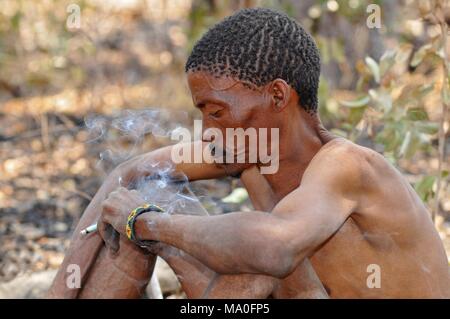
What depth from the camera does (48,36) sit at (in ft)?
23.5

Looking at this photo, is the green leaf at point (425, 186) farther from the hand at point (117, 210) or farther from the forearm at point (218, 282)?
the hand at point (117, 210)

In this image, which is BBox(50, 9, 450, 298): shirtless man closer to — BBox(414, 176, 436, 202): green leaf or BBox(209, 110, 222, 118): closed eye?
BBox(209, 110, 222, 118): closed eye

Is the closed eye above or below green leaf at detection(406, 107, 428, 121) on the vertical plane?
above

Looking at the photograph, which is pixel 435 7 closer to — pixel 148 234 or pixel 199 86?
pixel 199 86

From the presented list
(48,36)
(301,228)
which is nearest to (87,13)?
(48,36)

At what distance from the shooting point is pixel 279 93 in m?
2.63

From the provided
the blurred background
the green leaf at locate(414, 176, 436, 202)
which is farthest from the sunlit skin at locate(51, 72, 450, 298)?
the green leaf at locate(414, 176, 436, 202)

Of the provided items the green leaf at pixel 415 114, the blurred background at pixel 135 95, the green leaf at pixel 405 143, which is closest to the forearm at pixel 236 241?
the blurred background at pixel 135 95

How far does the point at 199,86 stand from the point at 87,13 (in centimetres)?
439

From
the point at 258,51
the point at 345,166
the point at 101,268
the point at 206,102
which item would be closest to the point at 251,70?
the point at 258,51

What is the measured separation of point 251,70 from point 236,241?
0.52 meters

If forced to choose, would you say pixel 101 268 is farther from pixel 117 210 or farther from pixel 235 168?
pixel 235 168

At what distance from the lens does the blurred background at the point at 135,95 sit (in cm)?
386

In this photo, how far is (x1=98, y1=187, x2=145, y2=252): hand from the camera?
2.79 meters
